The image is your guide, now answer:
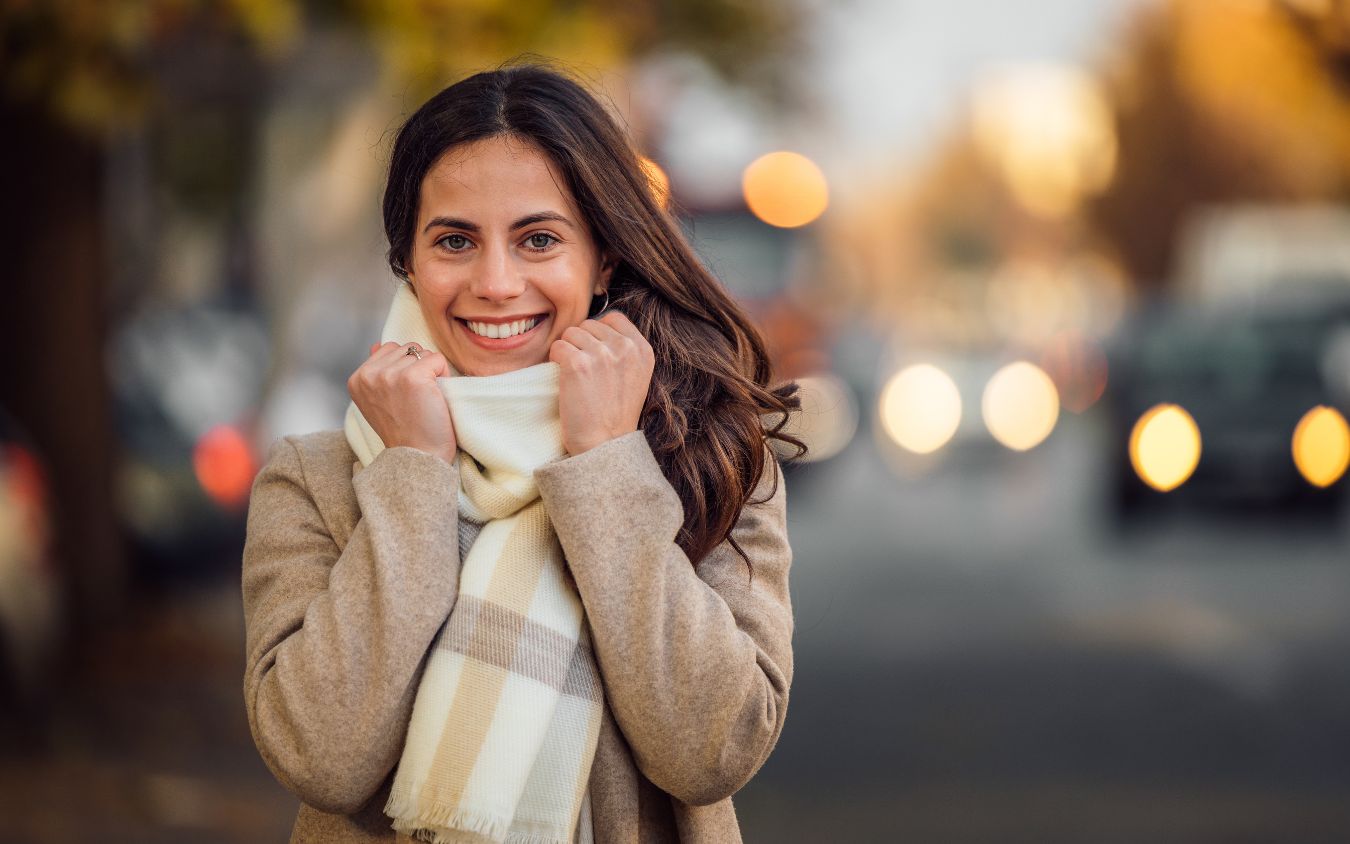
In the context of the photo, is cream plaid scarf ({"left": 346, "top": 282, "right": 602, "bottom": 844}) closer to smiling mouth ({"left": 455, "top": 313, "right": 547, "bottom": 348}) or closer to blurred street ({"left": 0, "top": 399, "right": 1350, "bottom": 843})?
smiling mouth ({"left": 455, "top": 313, "right": 547, "bottom": 348})

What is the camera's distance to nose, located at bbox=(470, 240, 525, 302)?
237 cm

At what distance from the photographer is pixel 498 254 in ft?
7.84

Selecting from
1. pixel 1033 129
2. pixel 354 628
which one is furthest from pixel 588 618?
pixel 1033 129

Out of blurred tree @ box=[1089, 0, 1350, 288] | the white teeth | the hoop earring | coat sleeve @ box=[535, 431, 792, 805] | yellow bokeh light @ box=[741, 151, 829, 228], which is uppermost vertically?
blurred tree @ box=[1089, 0, 1350, 288]

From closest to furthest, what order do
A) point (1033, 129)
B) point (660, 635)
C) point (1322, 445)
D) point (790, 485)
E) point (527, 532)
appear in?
point (660, 635) → point (527, 532) → point (1322, 445) → point (790, 485) → point (1033, 129)

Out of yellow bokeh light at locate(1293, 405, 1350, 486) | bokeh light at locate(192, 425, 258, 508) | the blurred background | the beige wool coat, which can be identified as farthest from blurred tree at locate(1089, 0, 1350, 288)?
the beige wool coat

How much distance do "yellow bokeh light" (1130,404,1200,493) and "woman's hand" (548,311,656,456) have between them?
14225 millimetres

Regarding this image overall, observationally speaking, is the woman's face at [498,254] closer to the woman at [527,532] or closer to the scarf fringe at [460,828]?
the woman at [527,532]

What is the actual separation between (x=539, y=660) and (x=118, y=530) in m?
7.96

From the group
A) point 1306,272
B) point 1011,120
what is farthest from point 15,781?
point 1011,120

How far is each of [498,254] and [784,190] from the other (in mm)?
20053

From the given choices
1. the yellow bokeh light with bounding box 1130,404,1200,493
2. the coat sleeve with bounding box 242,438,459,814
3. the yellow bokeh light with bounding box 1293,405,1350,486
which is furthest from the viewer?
the yellow bokeh light with bounding box 1130,404,1200,493

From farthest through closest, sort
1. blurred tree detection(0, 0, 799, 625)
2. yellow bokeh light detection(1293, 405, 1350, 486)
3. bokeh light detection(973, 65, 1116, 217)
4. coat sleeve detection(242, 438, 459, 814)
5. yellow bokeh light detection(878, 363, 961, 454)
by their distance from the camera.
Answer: bokeh light detection(973, 65, 1116, 217) → yellow bokeh light detection(878, 363, 961, 454) → yellow bokeh light detection(1293, 405, 1350, 486) → blurred tree detection(0, 0, 799, 625) → coat sleeve detection(242, 438, 459, 814)

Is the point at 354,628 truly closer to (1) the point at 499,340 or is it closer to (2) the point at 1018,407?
(1) the point at 499,340
